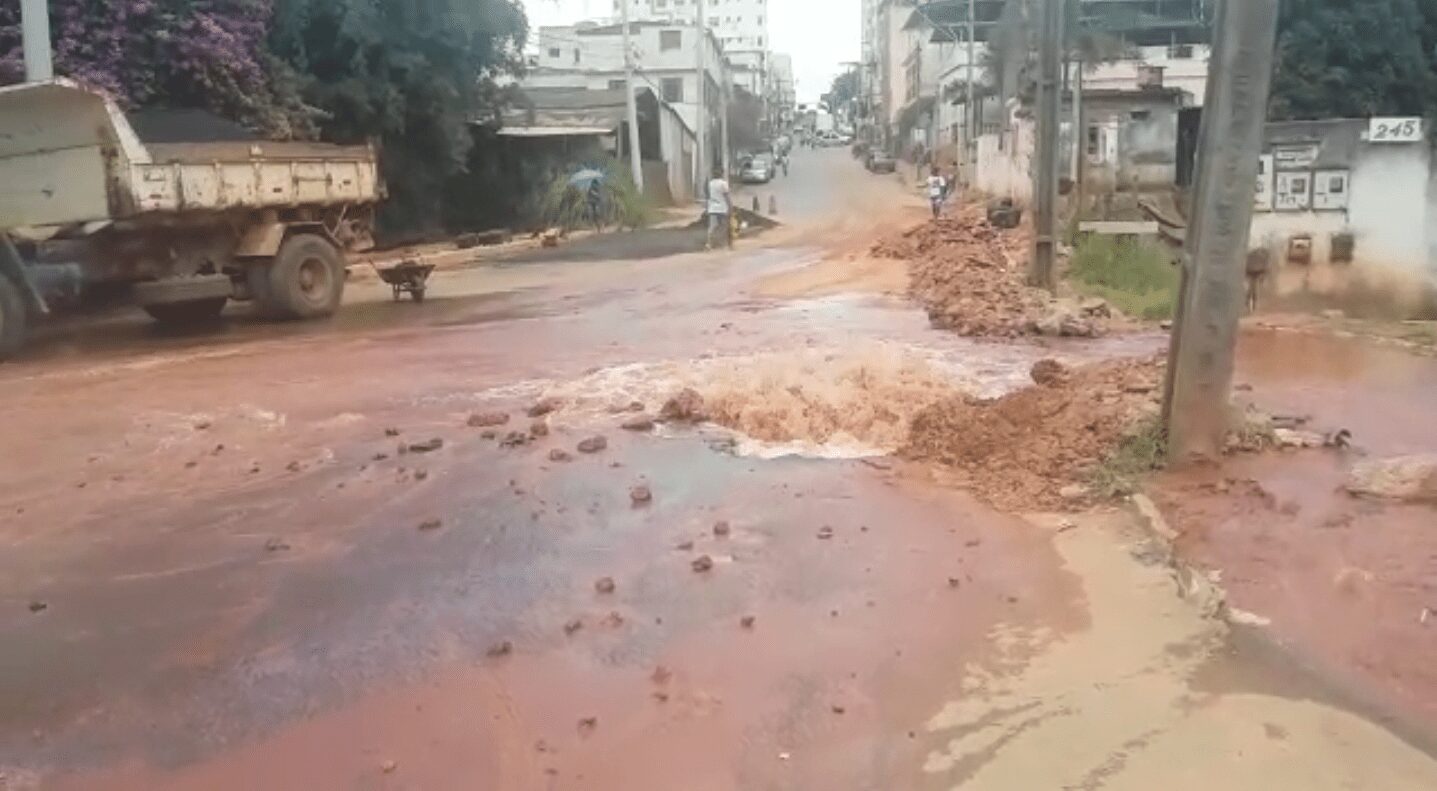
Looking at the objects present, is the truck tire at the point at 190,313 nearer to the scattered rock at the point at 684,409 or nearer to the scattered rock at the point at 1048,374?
the scattered rock at the point at 684,409

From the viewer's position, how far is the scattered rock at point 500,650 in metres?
5.41

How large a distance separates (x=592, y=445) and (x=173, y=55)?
44.7 ft

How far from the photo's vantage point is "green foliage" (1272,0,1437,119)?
30.8 metres

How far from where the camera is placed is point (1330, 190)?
51.7ft

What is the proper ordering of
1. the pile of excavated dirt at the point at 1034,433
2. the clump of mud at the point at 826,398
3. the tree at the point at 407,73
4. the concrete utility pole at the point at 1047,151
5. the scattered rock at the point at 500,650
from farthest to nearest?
1. the tree at the point at 407,73
2. the concrete utility pole at the point at 1047,151
3. the clump of mud at the point at 826,398
4. the pile of excavated dirt at the point at 1034,433
5. the scattered rock at the point at 500,650

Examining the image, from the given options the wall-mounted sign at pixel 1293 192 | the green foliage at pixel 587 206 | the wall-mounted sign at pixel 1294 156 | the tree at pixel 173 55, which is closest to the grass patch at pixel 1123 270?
the wall-mounted sign at pixel 1293 192

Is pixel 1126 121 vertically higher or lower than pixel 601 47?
lower

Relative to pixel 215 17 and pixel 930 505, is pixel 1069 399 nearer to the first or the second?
pixel 930 505

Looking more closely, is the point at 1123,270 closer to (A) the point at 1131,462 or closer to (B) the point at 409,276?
(B) the point at 409,276

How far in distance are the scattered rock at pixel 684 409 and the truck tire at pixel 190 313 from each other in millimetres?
8441

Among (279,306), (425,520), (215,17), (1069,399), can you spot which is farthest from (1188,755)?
(215,17)

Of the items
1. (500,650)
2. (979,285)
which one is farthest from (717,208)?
(500,650)

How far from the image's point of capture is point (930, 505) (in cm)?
736

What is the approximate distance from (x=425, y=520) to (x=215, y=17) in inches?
602
